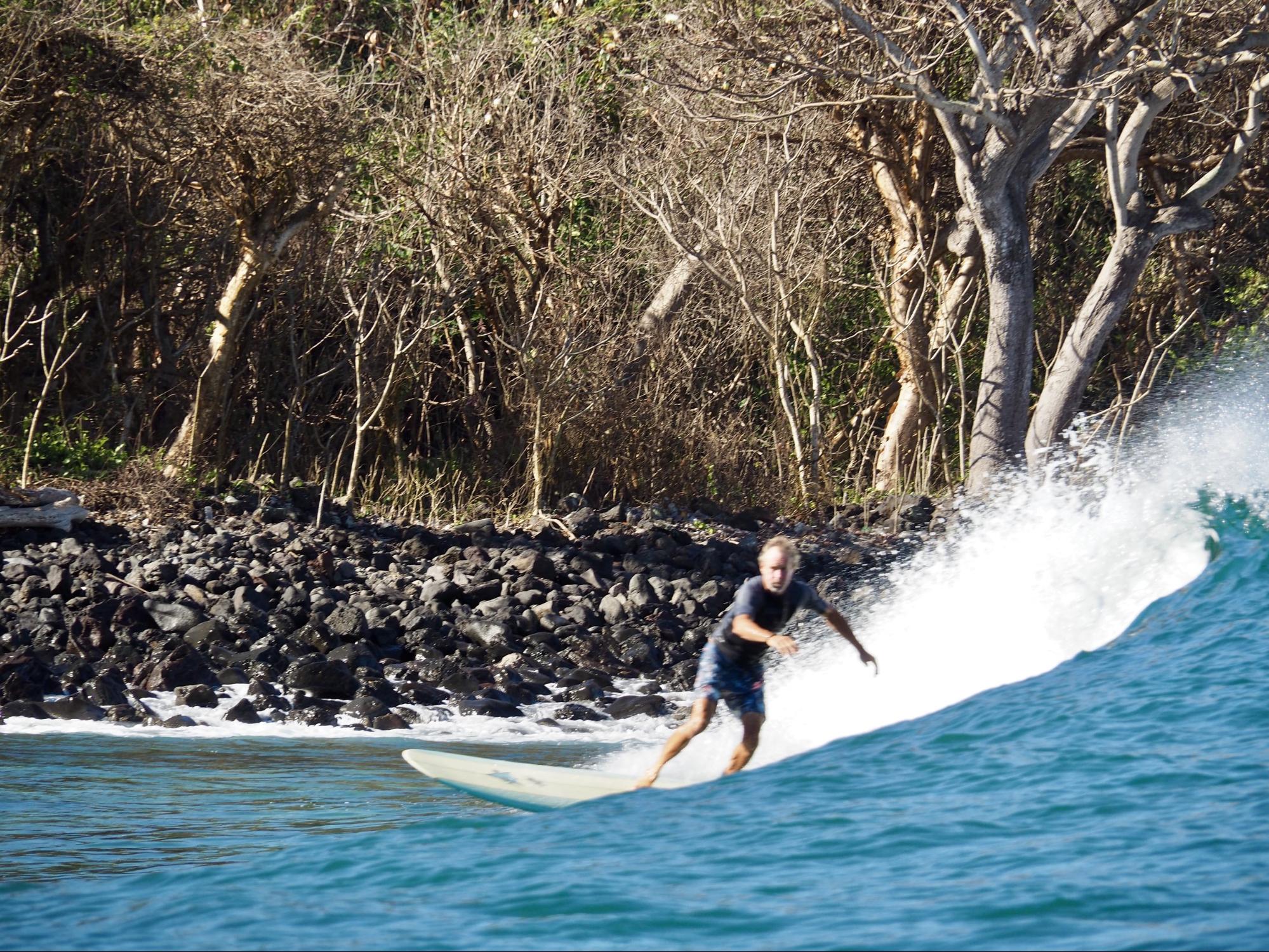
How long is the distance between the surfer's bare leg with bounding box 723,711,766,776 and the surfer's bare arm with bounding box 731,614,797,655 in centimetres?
46

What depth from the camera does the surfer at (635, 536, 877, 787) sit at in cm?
841

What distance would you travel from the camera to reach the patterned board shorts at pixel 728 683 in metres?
8.55

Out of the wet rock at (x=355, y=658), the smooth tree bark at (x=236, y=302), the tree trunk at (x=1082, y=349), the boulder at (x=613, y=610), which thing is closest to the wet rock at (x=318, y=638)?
the wet rock at (x=355, y=658)

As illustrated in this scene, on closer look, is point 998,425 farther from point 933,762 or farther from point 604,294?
point 933,762

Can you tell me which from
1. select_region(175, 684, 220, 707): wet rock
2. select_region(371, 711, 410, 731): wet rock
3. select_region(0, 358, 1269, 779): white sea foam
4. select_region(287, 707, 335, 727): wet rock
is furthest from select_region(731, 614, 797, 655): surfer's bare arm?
select_region(175, 684, 220, 707): wet rock

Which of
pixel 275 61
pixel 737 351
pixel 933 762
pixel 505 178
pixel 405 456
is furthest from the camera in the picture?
pixel 737 351

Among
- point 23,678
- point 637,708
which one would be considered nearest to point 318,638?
point 23,678

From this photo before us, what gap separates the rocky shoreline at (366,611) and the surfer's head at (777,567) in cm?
288

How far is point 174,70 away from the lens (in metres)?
15.3

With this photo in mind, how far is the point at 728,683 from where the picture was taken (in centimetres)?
856

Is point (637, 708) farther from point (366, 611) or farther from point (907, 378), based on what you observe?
point (907, 378)

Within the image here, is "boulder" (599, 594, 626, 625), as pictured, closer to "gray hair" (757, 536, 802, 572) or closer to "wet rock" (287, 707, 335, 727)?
"wet rock" (287, 707, 335, 727)

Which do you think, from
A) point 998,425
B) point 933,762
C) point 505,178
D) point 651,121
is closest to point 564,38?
point 651,121

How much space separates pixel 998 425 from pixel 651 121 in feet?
19.0
